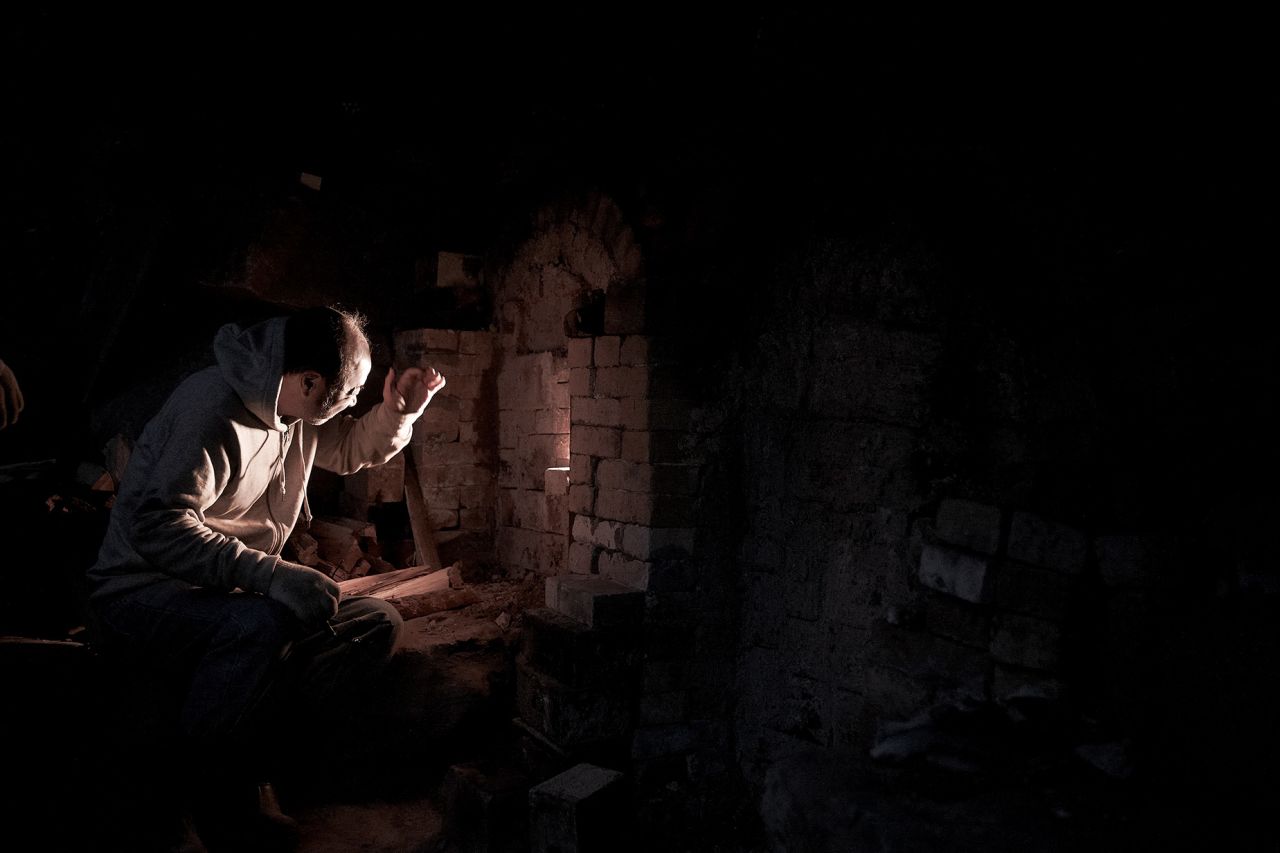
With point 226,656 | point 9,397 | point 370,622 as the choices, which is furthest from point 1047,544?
point 9,397

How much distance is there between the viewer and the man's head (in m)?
3.27

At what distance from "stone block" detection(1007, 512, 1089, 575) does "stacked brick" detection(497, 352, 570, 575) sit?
2.42m

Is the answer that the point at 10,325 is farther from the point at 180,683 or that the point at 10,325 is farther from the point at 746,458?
the point at 746,458

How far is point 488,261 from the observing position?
5301 mm

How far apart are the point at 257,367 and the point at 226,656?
1117mm

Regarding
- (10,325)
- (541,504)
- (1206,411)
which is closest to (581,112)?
(541,504)

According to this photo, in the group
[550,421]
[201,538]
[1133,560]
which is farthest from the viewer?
[550,421]

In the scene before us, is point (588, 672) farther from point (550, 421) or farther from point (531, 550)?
point (550, 421)

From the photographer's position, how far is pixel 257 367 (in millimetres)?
3240

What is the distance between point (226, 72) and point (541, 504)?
11.5ft

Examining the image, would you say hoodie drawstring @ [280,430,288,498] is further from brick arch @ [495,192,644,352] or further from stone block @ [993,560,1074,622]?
stone block @ [993,560,1074,622]

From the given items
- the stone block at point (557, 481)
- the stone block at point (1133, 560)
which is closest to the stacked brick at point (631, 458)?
the stone block at point (557, 481)

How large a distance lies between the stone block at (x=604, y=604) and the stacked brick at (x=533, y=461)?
2.53 ft

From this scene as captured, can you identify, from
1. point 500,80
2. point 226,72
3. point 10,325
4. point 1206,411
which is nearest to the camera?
point 1206,411
